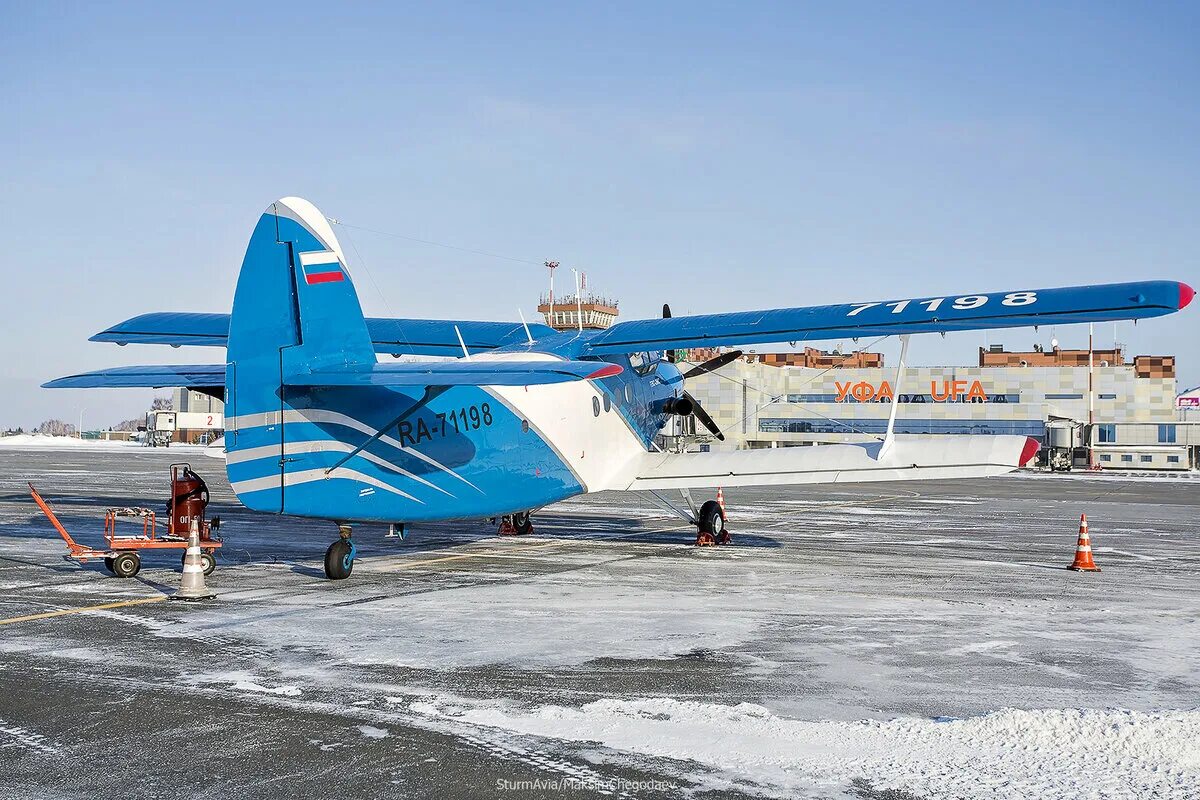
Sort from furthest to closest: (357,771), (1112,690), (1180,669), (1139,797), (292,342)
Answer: (292,342) < (1180,669) < (1112,690) < (357,771) < (1139,797)

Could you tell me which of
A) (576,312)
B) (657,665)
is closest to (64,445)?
(576,312)

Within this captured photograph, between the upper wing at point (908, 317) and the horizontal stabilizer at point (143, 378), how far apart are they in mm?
5743

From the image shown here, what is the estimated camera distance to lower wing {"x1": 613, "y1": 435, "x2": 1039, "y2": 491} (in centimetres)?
1576

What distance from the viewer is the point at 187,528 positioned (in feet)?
45.4

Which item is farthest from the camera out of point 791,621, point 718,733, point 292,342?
point 292,342

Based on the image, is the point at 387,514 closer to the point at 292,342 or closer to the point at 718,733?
the point at 292,342

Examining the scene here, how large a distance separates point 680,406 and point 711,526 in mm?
3083

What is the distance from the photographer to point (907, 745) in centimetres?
609

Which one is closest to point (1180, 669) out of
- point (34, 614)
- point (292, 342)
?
point (292, 342)

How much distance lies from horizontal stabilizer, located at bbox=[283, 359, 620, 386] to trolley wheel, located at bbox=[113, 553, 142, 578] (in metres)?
3.30

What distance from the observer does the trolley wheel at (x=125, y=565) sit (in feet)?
42.7

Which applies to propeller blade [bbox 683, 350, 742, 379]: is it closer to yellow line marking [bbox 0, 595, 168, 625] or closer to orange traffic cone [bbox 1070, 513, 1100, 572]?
orange traffic cone [bbox 1070, 513, 1100, 572]

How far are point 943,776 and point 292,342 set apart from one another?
873cm

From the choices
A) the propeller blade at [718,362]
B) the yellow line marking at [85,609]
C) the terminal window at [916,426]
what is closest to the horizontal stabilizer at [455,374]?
the yellow line marking at [85,609]
